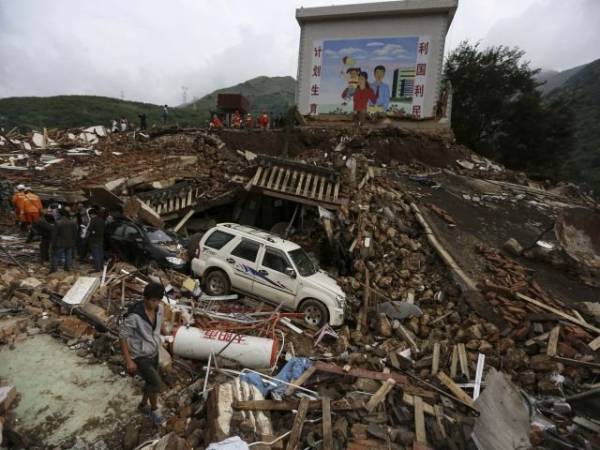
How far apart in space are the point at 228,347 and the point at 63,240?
214 inches

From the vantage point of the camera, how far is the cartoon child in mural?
1961 cm

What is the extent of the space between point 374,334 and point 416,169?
34.7 feet

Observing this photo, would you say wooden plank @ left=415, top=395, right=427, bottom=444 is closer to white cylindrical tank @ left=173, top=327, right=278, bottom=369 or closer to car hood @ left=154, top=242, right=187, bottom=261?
white cylindrical tank @ left=173, top=327, right=278, bottom=369

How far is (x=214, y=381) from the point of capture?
505 cm

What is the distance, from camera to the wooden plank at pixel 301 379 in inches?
196

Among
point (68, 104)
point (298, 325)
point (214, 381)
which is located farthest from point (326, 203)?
point (68, 104)

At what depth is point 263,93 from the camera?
131 m

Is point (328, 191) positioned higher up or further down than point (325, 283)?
higher up

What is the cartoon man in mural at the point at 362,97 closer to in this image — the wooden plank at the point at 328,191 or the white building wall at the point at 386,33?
the white building wall at the point at 386,33

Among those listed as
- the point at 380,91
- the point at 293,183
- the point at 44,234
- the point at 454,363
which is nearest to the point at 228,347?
the point at 454,363

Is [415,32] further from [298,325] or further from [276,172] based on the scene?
[298,325]

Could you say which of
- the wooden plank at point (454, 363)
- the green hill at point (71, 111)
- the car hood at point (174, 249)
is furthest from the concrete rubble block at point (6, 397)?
the green hill at point (71, 111)

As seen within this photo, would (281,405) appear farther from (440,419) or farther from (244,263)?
(244,263)

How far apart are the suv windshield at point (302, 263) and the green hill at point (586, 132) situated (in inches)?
1126
